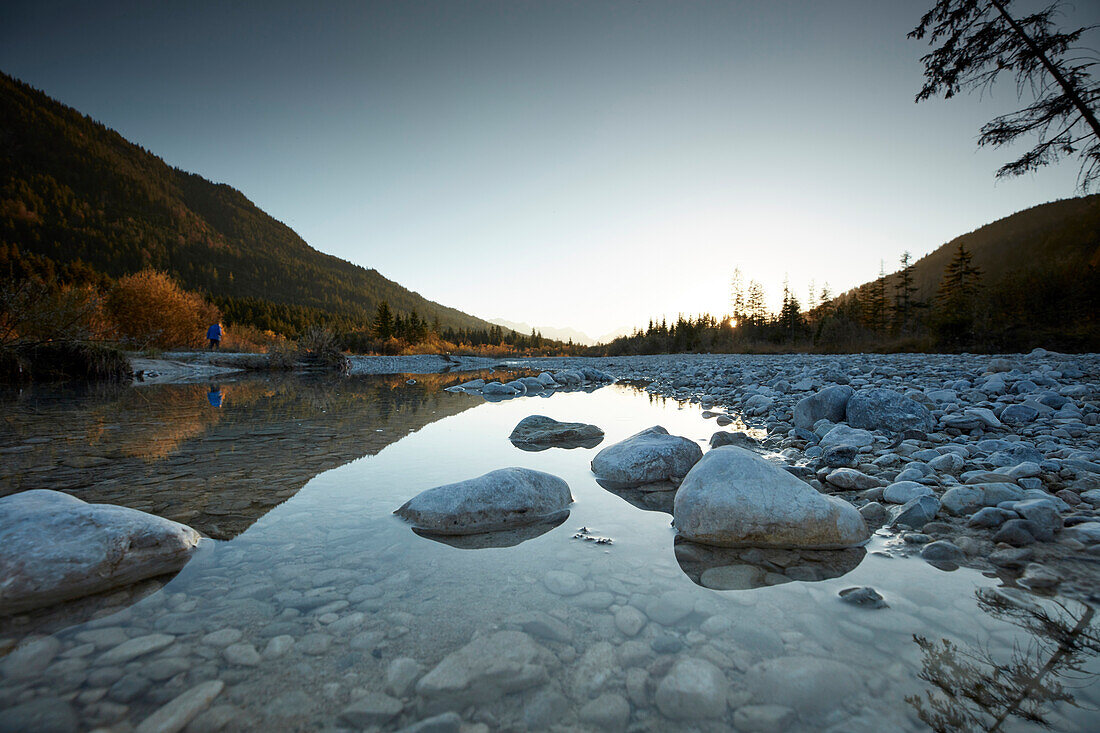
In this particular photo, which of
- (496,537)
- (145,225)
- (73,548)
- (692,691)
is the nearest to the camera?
(692,691)

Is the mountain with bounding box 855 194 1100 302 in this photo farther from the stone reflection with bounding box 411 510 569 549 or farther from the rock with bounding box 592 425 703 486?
the stone reflection with bounding box 411 510 569 549

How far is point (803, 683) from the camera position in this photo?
1.26 m

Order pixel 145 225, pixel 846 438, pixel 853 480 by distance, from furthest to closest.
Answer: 1. pixel 145 225
2. pixel 846 438
3. pixel 853 480

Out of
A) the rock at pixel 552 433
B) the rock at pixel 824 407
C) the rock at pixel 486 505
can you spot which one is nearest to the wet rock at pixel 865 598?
the rock at pixel 486 505

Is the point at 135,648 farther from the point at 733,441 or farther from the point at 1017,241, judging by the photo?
the point at 1017,241

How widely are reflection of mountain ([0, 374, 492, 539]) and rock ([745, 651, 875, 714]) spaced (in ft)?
8.85

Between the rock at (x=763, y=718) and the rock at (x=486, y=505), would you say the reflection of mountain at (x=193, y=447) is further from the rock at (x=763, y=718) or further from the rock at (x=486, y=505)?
the rock at (x=763, y=718)

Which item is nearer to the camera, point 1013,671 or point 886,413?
point 1013,671

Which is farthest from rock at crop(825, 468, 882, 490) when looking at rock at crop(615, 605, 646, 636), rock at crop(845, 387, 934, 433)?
rock at crop(615, 605, 646, 636)

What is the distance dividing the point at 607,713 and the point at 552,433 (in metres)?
4.03

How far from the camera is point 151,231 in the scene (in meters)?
77.1

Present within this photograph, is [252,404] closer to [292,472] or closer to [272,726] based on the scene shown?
[292,472]

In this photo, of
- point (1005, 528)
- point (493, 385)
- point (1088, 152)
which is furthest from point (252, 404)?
point (1088, 152)

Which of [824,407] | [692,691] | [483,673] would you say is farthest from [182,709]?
[824,407]
